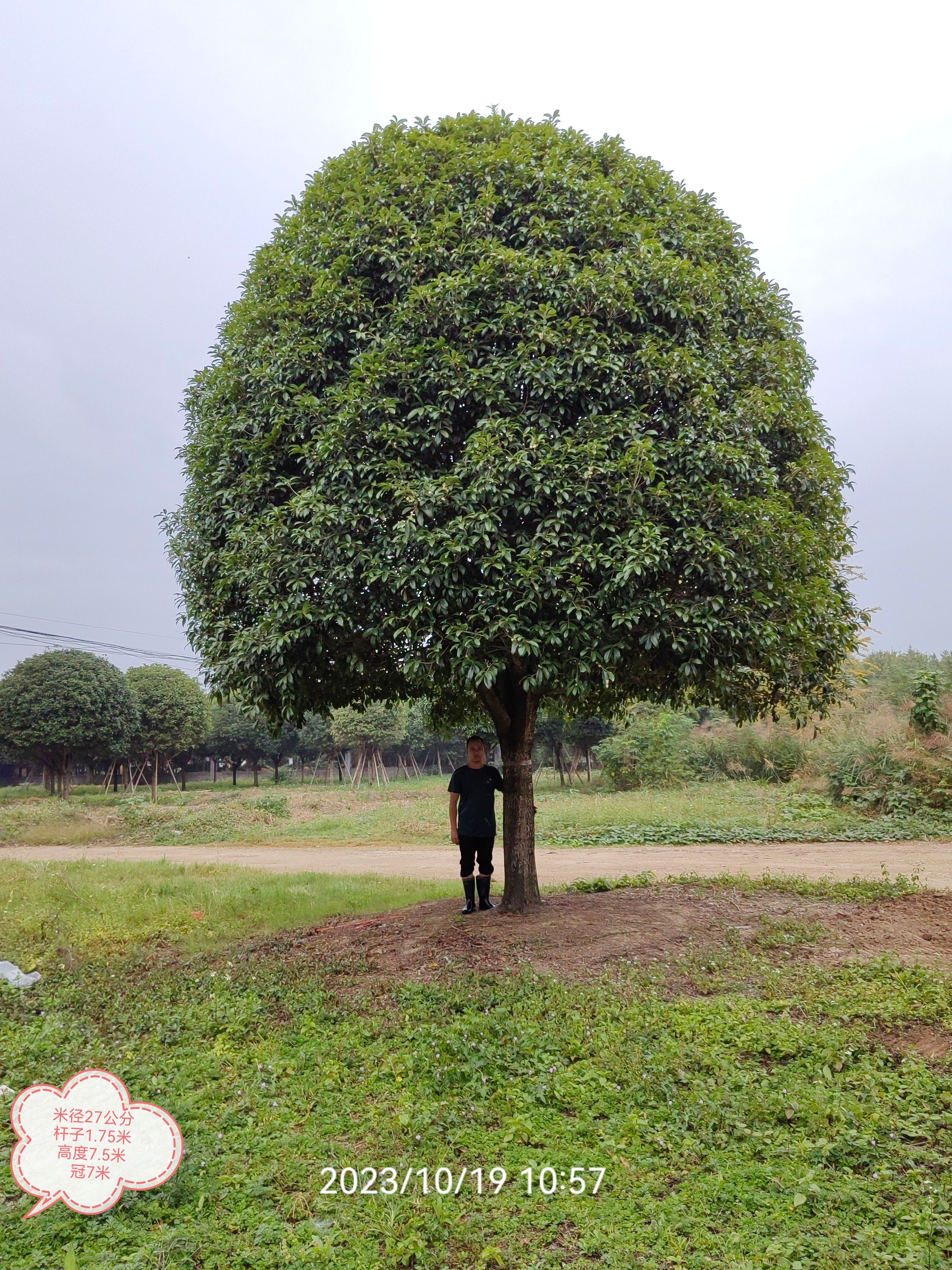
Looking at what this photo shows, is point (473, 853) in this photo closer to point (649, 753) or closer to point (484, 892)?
point (484, 892)

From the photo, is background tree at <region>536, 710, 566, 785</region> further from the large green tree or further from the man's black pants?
the large green tree

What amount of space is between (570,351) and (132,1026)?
586 cm

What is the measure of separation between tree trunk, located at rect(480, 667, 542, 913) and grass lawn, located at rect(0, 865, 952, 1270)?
5.85 feet

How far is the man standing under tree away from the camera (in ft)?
26.3

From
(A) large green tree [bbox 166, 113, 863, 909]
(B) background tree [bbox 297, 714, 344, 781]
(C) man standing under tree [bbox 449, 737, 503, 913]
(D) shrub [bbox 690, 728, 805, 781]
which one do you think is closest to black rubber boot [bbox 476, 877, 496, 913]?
(C) man standing under tree [bbox 449, 737, 503, 913]

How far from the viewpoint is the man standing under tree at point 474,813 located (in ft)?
26.3

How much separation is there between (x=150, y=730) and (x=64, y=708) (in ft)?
18.5

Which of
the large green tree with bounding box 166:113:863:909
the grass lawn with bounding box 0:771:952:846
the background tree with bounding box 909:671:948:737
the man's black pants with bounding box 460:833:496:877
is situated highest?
the large green tree with bounding box 166:113:863:909

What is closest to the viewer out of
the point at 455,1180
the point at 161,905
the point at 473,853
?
the point at 455,1180

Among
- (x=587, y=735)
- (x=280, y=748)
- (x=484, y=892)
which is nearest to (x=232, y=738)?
(x=280, y=748)

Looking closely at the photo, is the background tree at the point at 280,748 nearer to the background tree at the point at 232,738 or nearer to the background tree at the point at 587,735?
the background tree at the point at 232,738

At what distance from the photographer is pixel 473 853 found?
8.36 m

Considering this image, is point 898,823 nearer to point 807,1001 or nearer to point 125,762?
point 807,1001

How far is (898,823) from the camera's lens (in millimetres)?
17062
